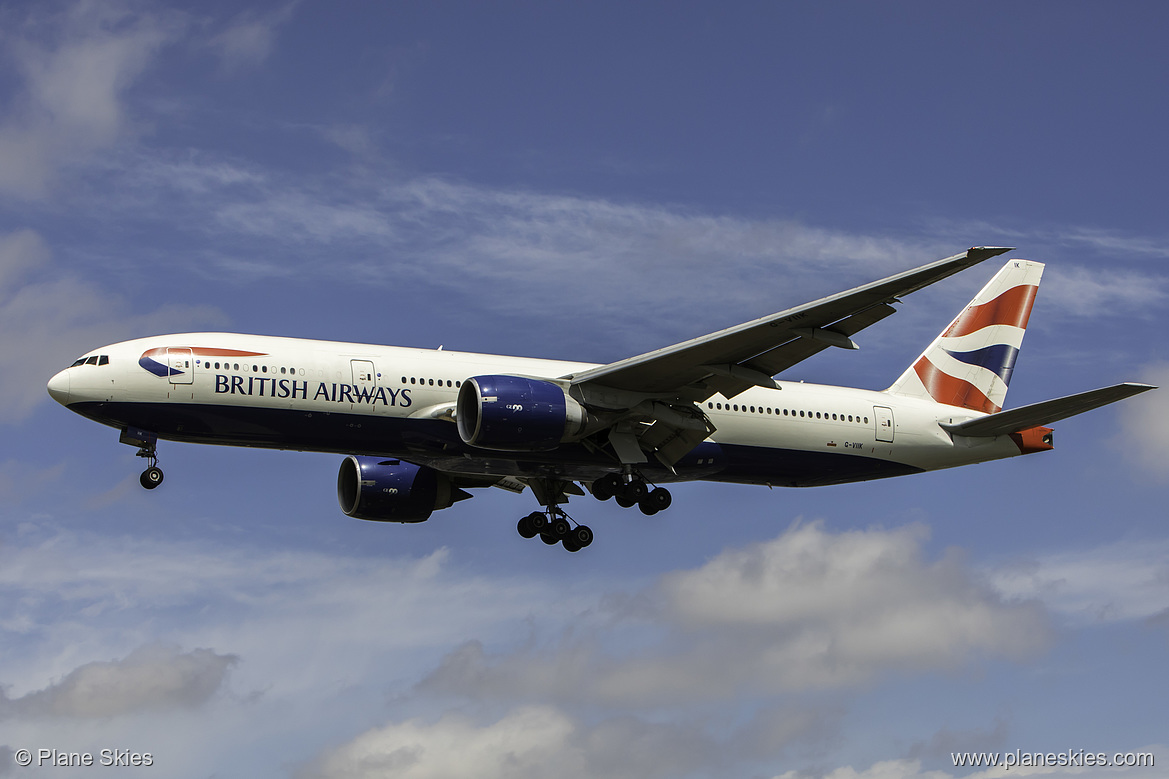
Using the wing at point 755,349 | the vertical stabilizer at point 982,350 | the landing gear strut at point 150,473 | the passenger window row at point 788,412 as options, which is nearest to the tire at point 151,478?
the landing gear strut at point 150,473

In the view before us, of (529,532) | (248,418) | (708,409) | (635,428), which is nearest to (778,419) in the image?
(708,409)

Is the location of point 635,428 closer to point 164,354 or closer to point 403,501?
point 403,501

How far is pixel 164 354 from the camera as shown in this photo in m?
30.7

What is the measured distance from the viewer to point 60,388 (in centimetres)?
3028

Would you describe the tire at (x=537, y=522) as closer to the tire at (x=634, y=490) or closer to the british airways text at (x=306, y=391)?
the tire at (x=634, y=490)

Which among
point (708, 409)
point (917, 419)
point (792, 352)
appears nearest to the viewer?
point (792, 352)

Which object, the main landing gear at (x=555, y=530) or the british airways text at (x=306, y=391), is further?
the main landing gear at (x=555, y=530)

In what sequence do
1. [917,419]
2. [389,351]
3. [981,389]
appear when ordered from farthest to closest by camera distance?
[981,389] < [917,419] < [389,351]

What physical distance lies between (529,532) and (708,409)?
23.2 ft

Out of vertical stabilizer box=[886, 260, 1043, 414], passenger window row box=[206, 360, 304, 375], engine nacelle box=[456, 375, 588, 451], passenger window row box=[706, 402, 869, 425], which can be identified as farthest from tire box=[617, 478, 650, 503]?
vertical stabilizer box=[886, 260, 1043, 414]

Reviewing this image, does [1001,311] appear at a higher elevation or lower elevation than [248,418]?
higher

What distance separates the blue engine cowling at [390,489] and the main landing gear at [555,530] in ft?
8.78

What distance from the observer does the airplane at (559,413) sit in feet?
99.5

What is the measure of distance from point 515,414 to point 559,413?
1170 mm
